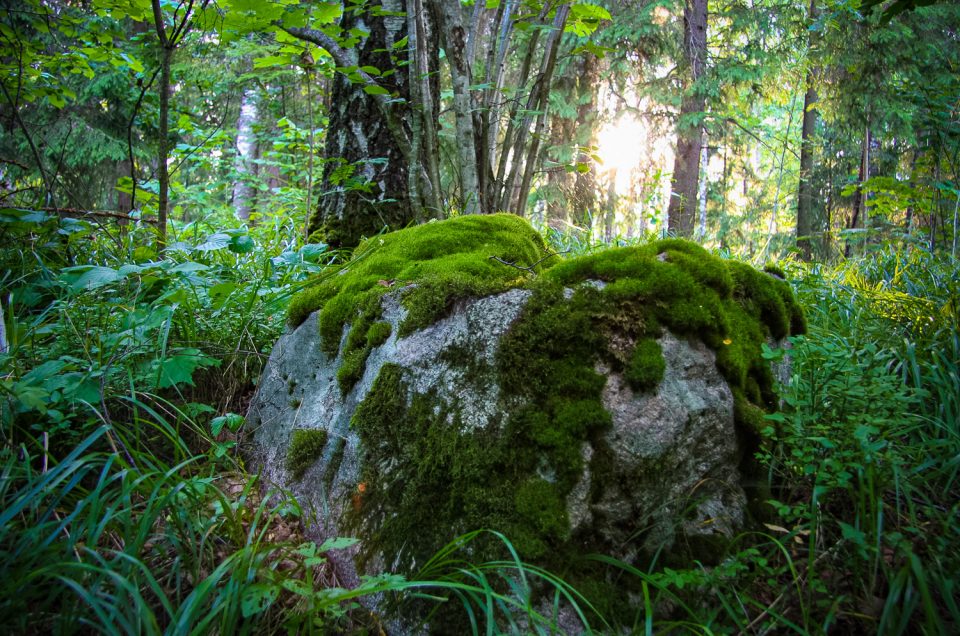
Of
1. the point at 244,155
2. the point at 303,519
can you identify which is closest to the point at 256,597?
the point at 303,519

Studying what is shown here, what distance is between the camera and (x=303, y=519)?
1744 millimetres

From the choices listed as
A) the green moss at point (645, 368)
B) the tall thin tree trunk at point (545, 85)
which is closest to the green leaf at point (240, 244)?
the tall thin tree trunk at point (545, 85)

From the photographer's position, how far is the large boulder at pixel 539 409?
152cm

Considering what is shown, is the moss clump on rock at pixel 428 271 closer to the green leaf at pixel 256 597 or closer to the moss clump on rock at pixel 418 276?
the moss clump on rock at pixel 418 276

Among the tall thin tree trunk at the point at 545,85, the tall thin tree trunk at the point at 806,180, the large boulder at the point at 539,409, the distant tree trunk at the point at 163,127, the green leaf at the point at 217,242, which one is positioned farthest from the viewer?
the tall thin tree trunk at the point at 806,180

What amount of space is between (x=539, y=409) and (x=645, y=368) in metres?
0.40

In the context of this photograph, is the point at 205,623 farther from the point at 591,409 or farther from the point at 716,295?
the point at 716,295

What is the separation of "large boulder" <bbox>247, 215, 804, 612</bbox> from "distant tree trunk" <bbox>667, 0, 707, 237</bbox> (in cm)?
545

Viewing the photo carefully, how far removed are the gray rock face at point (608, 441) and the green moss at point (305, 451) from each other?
2 cm

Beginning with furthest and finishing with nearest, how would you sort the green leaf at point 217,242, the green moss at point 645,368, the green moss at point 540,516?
the green leaf at point 217,242 < the green moss at point 645,368 < the green moss at point 540,516

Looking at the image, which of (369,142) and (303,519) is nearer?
(303,519)

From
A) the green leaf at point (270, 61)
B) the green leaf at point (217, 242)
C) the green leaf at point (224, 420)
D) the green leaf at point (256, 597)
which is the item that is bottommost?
the green leaf at point (256, 597)

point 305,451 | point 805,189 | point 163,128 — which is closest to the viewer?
point 305,451

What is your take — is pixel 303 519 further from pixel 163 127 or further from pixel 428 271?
pixel 163 127
